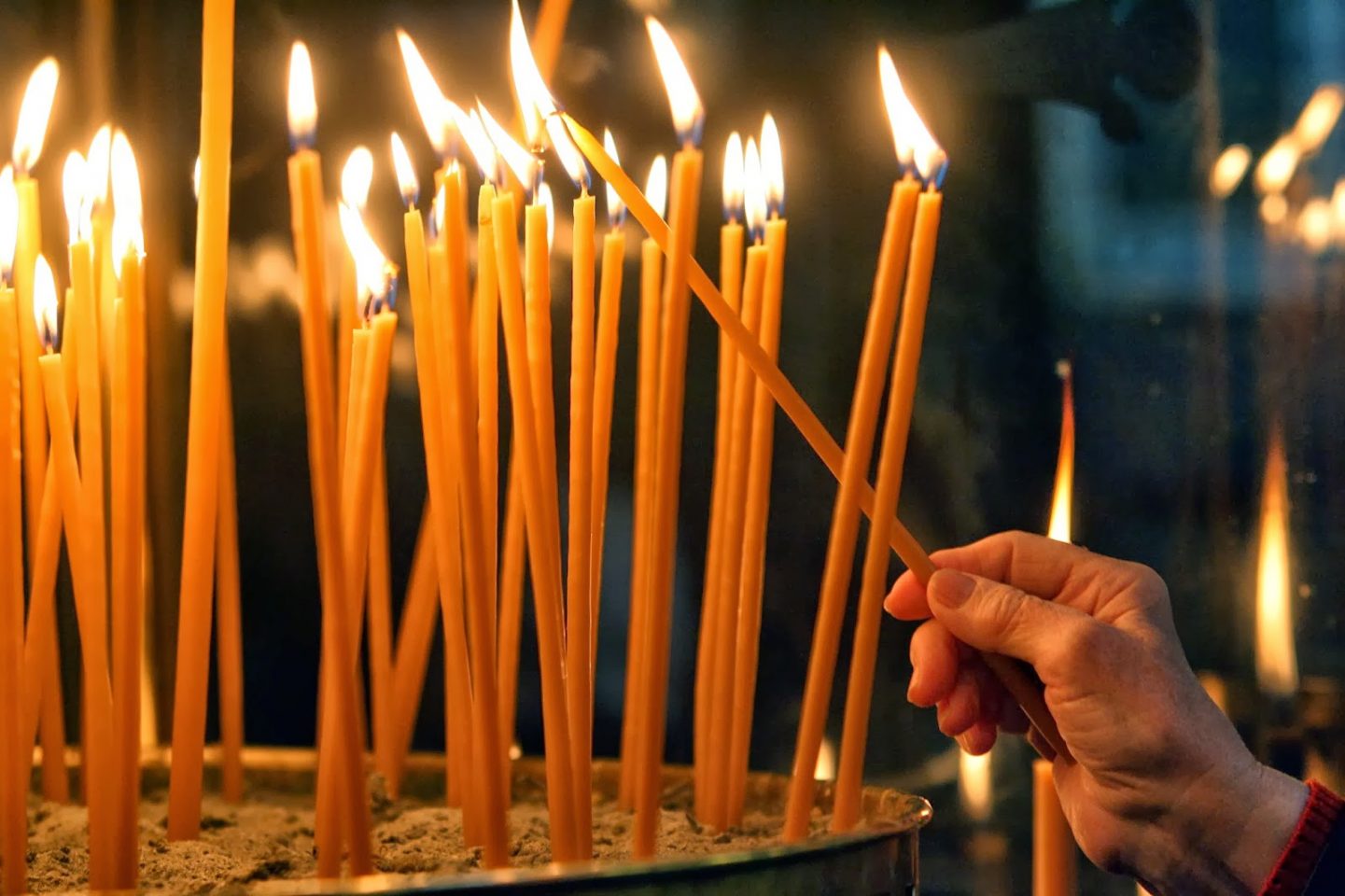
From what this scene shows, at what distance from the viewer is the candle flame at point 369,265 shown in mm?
452

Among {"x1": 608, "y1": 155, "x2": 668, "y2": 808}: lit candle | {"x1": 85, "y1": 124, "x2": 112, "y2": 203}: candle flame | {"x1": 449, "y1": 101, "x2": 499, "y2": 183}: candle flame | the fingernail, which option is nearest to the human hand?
the fingernail

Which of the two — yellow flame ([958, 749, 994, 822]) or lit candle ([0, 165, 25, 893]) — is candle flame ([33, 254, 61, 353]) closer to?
lit candle ([0, 165, 25, 893])

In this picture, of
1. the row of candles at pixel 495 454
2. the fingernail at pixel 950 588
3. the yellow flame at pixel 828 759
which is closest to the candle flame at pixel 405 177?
the row of candles at pixel 495 454

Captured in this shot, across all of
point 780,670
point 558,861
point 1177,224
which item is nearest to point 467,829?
point 558,861

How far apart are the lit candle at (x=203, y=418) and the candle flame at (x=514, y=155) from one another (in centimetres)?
8

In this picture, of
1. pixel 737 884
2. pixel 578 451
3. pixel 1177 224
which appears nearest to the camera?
pixel 737 884

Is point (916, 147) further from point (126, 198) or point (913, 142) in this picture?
point (126, 198)

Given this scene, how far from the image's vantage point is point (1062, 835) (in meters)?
0.56

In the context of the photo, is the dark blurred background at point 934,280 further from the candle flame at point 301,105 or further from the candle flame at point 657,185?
the candle flame at point 301,105

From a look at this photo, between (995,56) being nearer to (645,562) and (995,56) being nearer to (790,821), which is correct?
(645,562)

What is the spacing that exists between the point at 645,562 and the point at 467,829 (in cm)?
13

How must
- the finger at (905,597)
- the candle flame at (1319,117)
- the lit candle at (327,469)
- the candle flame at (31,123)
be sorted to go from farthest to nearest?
1. the candle flame at (1319,117)
2. the finger at (905,597)
3. the candle flame at (31,123)
4. the lit candle at (327,469)

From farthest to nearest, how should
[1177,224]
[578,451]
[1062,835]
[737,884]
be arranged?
[1177,224] → [1062,835] → [578,451] → [737,884]

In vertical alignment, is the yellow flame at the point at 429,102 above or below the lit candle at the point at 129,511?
above
